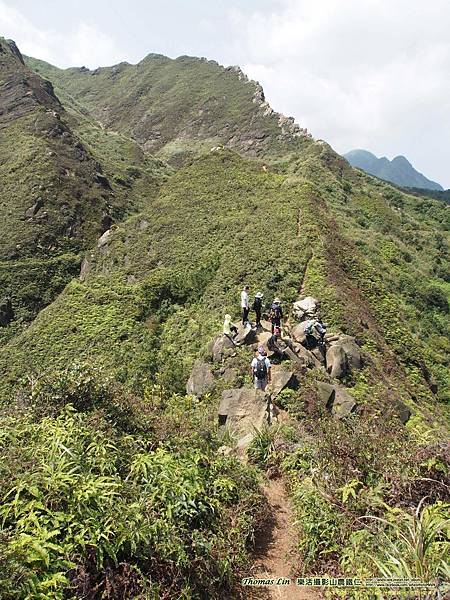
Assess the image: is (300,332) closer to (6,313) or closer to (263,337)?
(263,337)

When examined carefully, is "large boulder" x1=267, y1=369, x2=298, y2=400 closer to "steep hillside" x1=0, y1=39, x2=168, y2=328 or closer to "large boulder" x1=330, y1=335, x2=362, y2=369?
"large boulder" x1=330, y1=335, x2=362, y2=369

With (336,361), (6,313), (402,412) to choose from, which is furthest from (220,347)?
(6,313)

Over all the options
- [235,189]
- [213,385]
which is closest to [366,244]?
[235,189]

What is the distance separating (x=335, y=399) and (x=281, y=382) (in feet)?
6.06

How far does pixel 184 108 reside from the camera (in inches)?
4038

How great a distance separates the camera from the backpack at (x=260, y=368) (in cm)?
1314

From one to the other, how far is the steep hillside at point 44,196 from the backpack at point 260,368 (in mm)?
24879

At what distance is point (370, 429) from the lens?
8305 mm

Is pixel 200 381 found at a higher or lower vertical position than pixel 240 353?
lower

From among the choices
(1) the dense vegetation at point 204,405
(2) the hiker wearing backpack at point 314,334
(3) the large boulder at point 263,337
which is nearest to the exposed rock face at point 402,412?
(1) the dense vegetation at point 204,405

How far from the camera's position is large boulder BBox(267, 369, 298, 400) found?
13055 millimetres

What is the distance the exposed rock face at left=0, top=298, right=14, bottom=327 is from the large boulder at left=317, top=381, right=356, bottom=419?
2600 centimetres

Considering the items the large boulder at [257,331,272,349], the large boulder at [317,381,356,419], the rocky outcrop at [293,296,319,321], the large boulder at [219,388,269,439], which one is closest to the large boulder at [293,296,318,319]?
the rocky outcrop at [293,296,319,321]

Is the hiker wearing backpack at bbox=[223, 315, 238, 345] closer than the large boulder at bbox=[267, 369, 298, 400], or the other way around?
the large boulder at bbox=[267, 369, 298, 400]
